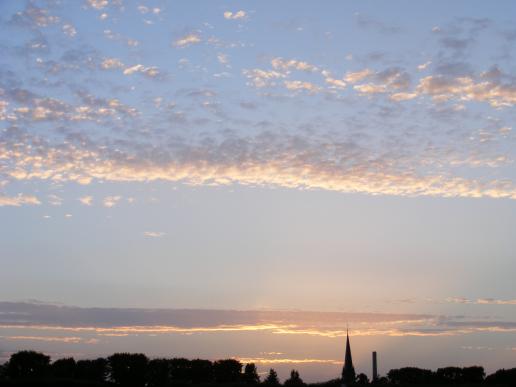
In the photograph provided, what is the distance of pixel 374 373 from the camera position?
133 metres

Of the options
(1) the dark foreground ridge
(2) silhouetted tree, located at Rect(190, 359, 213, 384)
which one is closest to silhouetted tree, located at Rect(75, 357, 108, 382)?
(1) the dark foreground ridge

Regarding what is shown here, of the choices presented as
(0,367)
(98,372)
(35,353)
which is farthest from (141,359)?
(0,367)

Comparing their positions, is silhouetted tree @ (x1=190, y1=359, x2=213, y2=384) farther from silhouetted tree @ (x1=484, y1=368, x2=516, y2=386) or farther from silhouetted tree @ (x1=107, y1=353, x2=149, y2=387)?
silhouetted tree @ (x1=484, y1=368, x2=516, y2=386)

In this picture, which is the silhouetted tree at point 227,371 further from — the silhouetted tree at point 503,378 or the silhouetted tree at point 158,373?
the silhouetted tree at point 503,378

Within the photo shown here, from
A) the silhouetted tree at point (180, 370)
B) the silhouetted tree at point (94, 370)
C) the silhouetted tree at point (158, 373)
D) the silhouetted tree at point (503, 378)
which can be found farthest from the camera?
the silhouetted tree at point (180, 370)

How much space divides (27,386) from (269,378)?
65.0 m

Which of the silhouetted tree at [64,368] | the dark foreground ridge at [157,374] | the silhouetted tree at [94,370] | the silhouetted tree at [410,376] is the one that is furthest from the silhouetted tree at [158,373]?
the silhouetted tree at [410,376]

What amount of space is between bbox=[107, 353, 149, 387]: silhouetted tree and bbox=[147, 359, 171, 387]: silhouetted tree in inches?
36.5

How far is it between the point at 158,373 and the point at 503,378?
2423 inches

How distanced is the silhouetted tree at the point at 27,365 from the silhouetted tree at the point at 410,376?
67041mm

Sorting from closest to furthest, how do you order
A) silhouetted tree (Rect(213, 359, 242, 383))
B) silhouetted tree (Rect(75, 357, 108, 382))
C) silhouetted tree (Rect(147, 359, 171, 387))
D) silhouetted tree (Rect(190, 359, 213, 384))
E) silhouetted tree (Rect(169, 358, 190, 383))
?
silhouetted tree (Rect(147, 359, 171, 387))
silhouetted tree (Rect(75, 357, 108, 382))
silhouetted tree (Rect(169, 358, 190, 383))
silhouetted tree (Rect(190, 359, 213, 384))
silhouetted tree (Rect(213, 359, 242, 383))

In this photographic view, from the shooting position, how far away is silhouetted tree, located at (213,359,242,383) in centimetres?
13025

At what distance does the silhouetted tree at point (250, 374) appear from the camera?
438 feet

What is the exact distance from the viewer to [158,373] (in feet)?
402
